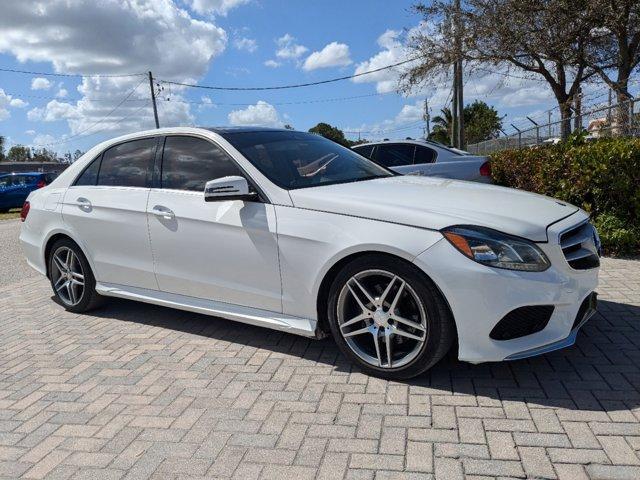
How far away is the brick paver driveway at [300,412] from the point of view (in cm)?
261

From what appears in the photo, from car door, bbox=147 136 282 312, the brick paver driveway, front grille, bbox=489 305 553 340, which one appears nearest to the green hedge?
the brick paver driveway

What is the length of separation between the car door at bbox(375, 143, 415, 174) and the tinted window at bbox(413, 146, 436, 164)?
0.32 ft

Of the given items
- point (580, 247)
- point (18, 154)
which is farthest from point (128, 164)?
point (18, 154)

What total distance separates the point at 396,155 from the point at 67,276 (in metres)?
6.39

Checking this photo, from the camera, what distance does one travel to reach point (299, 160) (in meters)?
4.25

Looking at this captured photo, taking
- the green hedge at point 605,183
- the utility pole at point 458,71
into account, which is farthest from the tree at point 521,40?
the green hedge at point 605,183

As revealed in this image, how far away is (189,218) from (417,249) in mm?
1814

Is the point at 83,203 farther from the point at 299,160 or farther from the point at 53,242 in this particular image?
the point at 299,160

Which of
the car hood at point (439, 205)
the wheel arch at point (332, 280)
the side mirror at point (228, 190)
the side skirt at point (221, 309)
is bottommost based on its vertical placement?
the side skirt at point (221, 309)

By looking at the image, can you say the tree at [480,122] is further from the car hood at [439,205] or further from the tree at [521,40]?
the car hood at [439,205]

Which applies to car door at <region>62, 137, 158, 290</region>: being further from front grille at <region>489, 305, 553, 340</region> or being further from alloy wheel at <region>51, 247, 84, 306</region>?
front grille at <region>489, 305, 553, 340</region>

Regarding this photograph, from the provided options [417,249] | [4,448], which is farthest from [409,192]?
[4,448]

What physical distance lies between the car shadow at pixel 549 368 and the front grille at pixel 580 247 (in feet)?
2.14

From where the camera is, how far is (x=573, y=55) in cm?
1656
